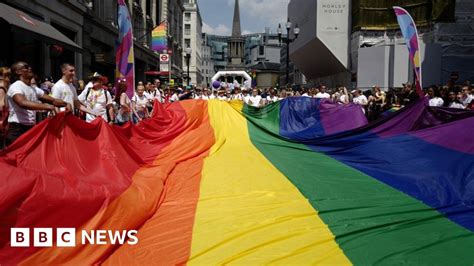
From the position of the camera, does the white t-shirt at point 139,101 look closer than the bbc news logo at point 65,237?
No

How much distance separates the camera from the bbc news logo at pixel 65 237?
3.79 m

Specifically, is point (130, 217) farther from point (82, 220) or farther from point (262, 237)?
point (262, 237)

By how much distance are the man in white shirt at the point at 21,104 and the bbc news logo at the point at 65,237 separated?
7.38ft

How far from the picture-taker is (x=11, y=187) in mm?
3795

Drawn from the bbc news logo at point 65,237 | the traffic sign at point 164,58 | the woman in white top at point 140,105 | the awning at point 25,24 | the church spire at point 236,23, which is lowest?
the bbc news logo at point 65,237

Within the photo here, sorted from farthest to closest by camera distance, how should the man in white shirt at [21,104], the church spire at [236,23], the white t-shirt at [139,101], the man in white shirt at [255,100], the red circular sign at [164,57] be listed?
the church spire at [236,23], the red circular sign at [164,57], the man in white shirt at [255,100], the white t-shirt at [139,101], the man in white shirt at [21,104]

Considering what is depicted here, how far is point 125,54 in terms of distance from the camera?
1206cm

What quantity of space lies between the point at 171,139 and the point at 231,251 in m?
6.53

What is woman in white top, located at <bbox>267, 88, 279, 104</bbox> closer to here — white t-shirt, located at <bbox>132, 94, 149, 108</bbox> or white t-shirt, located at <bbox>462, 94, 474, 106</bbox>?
white t-shirt, located at <bbox>132, 94, 149, 108</bbox>

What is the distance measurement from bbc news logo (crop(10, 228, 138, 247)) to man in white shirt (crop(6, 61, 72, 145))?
2.25 m

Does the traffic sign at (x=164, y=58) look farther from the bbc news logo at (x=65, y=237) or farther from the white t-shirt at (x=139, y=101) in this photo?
the bbc news logo at (x=65, y=237)

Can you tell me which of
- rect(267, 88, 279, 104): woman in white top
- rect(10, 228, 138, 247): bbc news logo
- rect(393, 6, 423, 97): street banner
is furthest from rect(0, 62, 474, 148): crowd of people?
rect(10, 228, 138, 247): bbc news logo

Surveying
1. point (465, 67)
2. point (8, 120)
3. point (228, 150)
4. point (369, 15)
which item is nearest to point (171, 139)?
point (228, 150)

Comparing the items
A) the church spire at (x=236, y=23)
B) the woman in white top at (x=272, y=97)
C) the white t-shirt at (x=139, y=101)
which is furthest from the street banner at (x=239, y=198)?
the church spire at (x=236, y=23)
